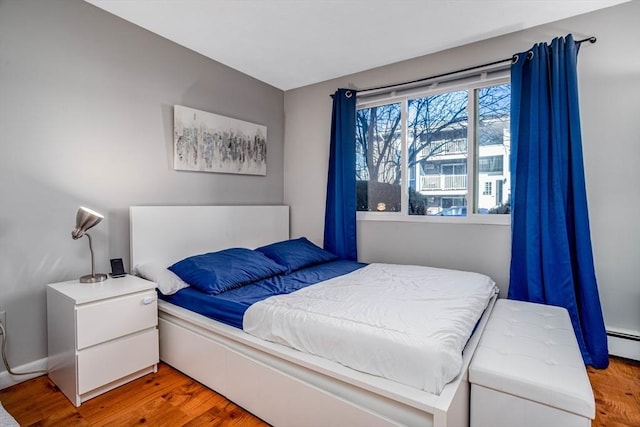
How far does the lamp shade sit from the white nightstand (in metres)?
0.33

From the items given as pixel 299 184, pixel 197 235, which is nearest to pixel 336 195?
pixel 299 184

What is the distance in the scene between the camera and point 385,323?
4.87 ft

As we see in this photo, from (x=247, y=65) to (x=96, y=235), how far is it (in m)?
2.01

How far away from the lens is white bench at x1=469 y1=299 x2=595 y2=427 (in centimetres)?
122

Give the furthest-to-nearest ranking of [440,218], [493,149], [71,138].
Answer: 1. [440,218]
2. [493,149]
3. [71,138]

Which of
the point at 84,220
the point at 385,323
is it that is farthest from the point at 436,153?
the point at 84,220

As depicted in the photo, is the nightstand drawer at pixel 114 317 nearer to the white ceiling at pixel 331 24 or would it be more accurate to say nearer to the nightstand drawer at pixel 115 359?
the nightstand drawer at pixel 115 359

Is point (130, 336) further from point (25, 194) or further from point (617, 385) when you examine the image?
point (617, 385)

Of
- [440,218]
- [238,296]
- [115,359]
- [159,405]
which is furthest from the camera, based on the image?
[440,218]

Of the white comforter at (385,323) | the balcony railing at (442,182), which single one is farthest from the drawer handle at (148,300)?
the balcony railing at (442,182)

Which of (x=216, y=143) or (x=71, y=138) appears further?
(x=216, y=143)

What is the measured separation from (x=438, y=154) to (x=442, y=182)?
0.85ft

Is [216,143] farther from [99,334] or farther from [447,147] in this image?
[447,147]

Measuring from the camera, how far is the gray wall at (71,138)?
1.94 metres
